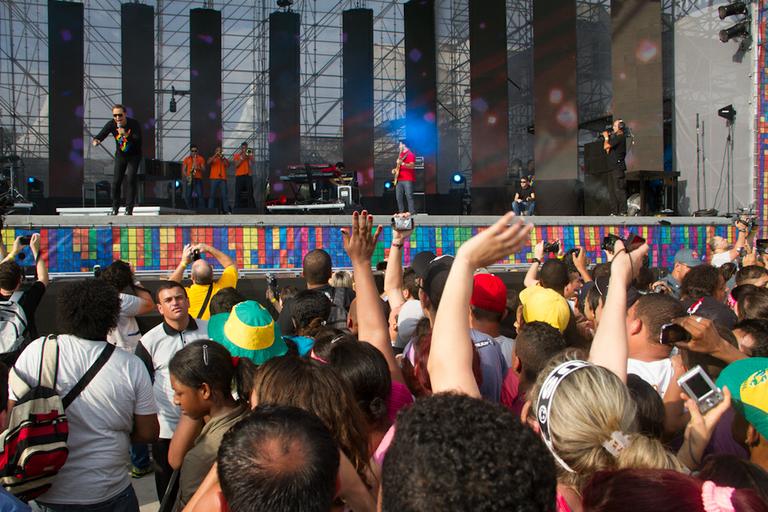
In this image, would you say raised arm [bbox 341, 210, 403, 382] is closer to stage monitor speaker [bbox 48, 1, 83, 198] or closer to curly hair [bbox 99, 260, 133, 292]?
curly hair [bbox 99, 260, 133, 292]

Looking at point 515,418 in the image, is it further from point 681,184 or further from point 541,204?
point 681,184

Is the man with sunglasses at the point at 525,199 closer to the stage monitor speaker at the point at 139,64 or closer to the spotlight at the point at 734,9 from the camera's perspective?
the spotlight at the point at 734,9

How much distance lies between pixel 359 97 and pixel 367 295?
1936 centimetres

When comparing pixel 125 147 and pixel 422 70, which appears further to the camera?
pixel 422 70

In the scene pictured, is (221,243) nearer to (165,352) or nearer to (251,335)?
(165,352)

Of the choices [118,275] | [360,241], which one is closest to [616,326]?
[360,241]

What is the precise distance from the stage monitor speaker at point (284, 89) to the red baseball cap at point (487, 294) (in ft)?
59.2

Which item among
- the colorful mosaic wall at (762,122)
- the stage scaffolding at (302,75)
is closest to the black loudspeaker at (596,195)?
the colorful mosaic wall at (762,122)

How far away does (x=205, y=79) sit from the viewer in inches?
818

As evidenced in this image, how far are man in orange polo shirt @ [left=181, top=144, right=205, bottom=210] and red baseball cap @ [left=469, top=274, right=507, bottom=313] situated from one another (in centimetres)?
1426

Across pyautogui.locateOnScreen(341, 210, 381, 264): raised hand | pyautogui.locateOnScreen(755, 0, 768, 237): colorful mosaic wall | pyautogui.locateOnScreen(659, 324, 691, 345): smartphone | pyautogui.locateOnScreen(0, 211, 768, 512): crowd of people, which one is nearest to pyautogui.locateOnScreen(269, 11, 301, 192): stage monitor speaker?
pyautogui.locateOnScreen(755, 0, 768, 237): colorful mosaic wall

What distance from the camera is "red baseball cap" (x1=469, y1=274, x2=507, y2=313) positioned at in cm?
322

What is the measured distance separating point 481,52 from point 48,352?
59.6 feet

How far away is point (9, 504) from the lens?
1738 millimetres
